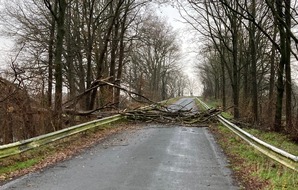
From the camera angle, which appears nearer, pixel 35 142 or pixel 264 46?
pixel 35 142

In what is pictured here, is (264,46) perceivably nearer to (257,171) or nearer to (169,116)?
(169,116)

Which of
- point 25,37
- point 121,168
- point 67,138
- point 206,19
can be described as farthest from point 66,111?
point 25,37

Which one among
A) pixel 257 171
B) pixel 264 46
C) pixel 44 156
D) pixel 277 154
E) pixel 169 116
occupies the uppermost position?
pixel 264 46

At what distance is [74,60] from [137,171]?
32.2m

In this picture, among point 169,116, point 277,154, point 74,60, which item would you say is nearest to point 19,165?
point 277,154

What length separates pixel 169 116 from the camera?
21094 millimetres

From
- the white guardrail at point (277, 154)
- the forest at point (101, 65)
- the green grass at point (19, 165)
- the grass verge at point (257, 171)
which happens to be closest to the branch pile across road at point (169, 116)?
the forest at point (101, 65)

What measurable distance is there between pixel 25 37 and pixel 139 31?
34.7 ft

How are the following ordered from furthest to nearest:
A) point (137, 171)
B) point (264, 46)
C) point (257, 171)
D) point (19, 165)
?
1. point (264, 46)
2. point (19, 165)
3. point (257, 171)
4. point (137, 171)

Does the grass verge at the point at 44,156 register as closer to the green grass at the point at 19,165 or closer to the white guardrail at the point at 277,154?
the green grass at the point at 19,165

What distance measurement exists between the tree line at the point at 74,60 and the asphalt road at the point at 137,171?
290cm

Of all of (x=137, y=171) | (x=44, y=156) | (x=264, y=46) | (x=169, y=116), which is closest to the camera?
(x=137, y=171)

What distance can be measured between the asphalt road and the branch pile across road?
8.92 metres

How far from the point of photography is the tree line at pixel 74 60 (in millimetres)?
12008
